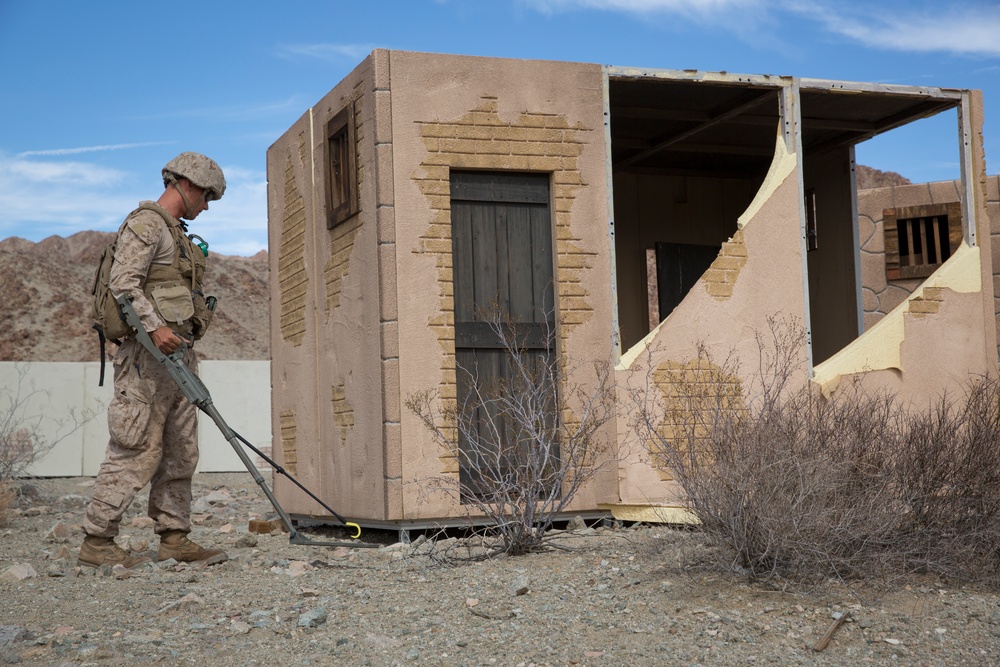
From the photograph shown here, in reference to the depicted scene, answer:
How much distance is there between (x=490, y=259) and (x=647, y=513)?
2029 millimetres

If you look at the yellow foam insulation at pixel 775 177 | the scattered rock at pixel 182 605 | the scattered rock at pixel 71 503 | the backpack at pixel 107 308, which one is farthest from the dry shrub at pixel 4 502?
the yellow foam insulation at pixel 775 177

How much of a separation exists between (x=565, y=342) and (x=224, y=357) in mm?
30000

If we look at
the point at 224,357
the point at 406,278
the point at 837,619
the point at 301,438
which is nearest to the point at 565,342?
the point at 406,278

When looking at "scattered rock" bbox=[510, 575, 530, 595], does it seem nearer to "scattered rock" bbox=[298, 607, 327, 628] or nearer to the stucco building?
"scattered rock" bbox=[298, 607, 327, 628]

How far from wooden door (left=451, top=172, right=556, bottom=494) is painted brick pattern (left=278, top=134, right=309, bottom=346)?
5.61 feet

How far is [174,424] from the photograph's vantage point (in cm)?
671

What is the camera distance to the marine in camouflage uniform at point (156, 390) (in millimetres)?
6418

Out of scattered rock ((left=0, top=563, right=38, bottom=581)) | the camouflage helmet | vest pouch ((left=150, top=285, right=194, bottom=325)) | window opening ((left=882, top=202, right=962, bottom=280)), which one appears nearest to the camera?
scattered rock ((left=0, top=563, right=38, bottom=581))

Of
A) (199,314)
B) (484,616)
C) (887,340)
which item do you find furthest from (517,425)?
(887,340)

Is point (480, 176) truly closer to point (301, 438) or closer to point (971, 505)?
point (301, 438)

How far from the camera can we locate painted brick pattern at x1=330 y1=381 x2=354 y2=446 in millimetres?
7855

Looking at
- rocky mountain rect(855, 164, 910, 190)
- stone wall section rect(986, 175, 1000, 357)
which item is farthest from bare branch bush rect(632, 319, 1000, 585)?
rocky mountain rect(855, 164, 910, 190)

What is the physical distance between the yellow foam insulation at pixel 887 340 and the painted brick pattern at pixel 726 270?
999 millimetres

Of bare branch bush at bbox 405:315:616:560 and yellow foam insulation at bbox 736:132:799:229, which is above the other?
yellow foam insulation at bbox 736:132:799:229
